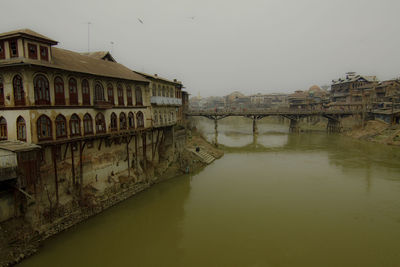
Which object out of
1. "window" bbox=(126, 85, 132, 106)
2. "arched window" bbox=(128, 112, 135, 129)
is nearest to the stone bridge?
"arched window" bbox=(128, 112, 135, 129)

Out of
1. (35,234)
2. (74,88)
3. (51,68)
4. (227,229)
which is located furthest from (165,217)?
(51,68)

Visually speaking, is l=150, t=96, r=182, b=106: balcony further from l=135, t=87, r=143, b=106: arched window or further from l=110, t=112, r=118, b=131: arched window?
l=110, t=112, r=118, b=131: arched window

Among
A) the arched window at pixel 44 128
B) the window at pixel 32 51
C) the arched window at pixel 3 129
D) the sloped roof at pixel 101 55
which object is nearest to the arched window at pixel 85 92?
the arched window at pixel 44 128

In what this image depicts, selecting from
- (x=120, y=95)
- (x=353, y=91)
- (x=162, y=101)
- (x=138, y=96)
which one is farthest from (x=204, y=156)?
(x=353, y=91)

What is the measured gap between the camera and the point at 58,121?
15.5m

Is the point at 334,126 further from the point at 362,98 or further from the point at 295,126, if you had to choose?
the point at 362,98

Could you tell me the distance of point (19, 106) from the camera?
45.2 ft

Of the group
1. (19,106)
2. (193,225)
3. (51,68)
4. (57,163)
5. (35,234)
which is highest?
(51,68)

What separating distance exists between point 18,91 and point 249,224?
16699mm

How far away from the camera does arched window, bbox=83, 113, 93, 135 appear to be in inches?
688

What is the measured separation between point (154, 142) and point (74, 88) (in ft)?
36.0

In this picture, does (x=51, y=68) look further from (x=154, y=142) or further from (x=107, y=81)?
(x=154, y=142)

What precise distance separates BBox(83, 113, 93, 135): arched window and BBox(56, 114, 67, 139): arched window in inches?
63.3

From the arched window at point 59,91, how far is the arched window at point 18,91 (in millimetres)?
1822
